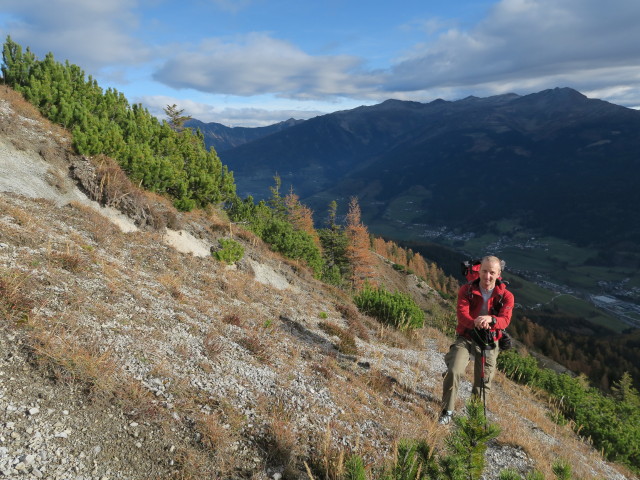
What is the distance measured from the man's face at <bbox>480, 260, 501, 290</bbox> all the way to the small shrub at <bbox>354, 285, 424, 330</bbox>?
10974mm

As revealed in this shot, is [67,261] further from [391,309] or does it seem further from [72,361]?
[391,309]

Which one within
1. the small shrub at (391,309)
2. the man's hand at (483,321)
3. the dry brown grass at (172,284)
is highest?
the man's hand at (483,321)

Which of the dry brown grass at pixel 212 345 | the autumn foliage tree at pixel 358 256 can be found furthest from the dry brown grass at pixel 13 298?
the autumn foliage tree at pixel 358 256

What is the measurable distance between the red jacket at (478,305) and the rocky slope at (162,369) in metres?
2.32

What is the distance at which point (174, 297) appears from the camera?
34.3 feet

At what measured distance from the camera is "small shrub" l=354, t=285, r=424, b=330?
61.7ft

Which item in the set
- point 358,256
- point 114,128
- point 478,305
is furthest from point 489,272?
point 358,256

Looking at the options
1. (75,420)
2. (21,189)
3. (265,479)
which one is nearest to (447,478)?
(265,479)

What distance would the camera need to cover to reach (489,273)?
7.05 metres

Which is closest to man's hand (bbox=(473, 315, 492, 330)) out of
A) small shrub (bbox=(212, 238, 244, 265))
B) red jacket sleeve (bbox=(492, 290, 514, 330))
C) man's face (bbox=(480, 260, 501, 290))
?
red jacket sleeve (bbox=(492, 290, 514, 330))

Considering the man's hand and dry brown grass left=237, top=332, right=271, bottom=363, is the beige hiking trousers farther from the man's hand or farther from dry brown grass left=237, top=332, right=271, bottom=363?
dry brown grass left=237, top=332, right=271, bottom=363

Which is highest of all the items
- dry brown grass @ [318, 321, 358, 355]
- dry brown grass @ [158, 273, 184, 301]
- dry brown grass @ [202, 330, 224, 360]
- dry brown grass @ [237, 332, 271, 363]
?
dry brown grass @ [158, 273, 184, 301]

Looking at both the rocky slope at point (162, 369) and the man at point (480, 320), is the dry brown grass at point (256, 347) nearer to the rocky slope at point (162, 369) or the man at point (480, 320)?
the rocky slope at point (162, 369)

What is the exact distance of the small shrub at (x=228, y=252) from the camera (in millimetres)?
16781
